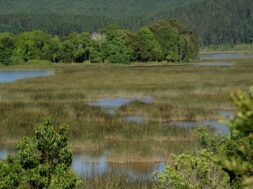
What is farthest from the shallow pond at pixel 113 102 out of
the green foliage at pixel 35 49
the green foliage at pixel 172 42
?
the green foliage at pixel 35 49

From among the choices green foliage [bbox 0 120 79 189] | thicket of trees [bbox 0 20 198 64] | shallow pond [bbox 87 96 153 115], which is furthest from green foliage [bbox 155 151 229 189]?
thicket of trees [bbox 0 20 198 64]

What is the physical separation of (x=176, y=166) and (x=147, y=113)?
2572cm

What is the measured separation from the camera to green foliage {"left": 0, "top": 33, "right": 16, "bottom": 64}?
5059 inches

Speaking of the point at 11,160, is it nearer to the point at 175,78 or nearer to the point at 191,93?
the point at 191,93

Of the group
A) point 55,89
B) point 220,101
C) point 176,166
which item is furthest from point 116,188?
point 55,89

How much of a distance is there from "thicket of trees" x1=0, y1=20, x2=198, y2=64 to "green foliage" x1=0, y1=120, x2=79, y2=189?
109453 mm

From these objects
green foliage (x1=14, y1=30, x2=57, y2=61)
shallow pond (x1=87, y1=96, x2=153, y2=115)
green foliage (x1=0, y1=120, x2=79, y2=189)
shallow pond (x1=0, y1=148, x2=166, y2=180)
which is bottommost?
green foliage (x1=14, y1=30, x2=57, y2=61)

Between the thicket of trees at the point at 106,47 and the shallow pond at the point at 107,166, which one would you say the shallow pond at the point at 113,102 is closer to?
the shallow pond at the point at 107,166

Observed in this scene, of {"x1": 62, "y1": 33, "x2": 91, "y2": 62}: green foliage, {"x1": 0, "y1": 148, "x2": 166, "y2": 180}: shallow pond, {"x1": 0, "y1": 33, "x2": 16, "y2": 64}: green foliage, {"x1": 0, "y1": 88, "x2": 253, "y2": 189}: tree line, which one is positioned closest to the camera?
{"x1": 0, "y1": 88, "x2": 253, "y2": 189}: tree line

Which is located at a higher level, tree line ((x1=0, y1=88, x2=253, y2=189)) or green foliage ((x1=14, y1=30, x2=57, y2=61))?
tree line ((x1=0, y1=88, x2=253, y2=189))

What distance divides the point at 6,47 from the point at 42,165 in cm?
12587

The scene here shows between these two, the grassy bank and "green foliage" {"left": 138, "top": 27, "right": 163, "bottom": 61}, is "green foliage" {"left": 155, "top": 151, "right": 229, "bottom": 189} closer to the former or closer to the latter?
the grassy bank

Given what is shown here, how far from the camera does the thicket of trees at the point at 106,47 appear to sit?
12419 centimetres

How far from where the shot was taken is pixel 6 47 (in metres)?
133
